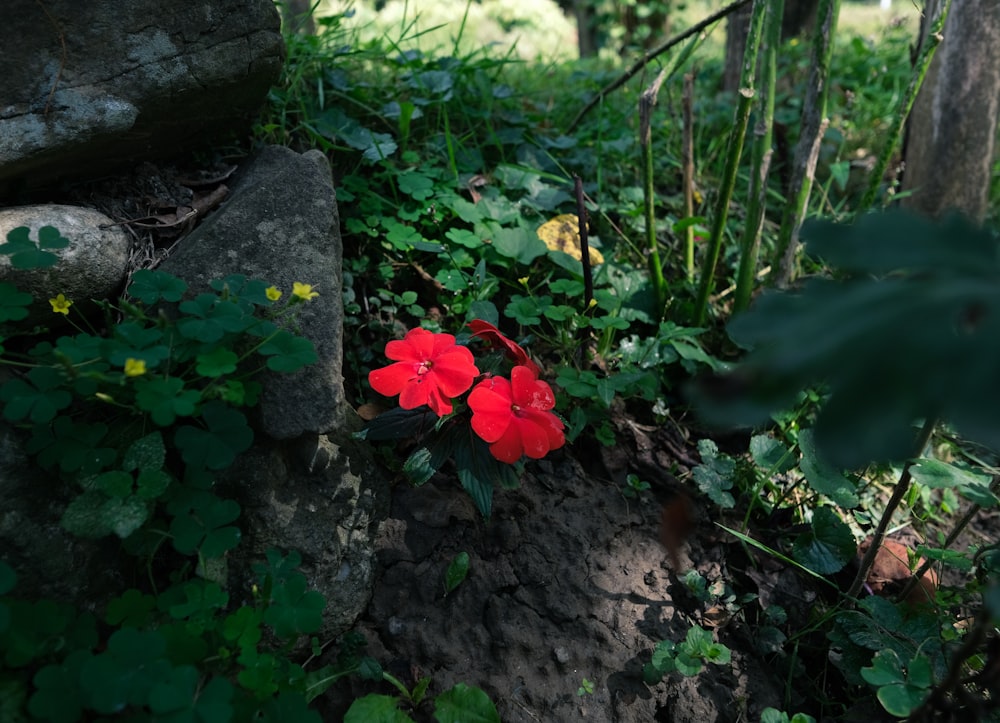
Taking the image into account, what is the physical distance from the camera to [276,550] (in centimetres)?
142

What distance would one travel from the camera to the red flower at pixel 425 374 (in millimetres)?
1551

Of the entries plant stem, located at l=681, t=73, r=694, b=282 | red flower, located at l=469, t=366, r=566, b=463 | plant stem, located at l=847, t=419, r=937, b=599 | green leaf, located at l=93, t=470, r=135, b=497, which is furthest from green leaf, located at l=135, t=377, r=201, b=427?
plant stem, located at l=681, t=73, r=694, b=282

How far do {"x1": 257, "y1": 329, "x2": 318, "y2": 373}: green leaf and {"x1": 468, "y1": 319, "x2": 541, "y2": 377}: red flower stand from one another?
0.45 metres

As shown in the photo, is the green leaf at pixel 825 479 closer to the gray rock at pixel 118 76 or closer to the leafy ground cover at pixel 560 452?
the leafy ground cover at pixel 560 452

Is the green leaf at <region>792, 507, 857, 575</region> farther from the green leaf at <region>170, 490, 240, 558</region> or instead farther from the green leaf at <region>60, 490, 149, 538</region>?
the green leaf at <region>60, 490, 149, 538</region>

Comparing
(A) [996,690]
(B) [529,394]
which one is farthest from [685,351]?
(A) [996,690]

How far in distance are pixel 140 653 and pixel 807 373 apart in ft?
3.65

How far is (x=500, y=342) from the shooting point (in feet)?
5.74

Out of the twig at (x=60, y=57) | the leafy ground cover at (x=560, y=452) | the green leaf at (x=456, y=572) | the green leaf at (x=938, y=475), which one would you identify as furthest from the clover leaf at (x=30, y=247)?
the green leaf at (x=938, y=475)

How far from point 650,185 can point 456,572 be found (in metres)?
1.35

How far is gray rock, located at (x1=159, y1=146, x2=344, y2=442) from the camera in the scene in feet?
5.04

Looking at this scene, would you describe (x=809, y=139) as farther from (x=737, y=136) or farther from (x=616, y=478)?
(x=616, y=478)

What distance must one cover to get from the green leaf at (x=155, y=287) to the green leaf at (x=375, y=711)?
93 cm

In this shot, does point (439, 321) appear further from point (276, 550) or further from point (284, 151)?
point (276, 550)
